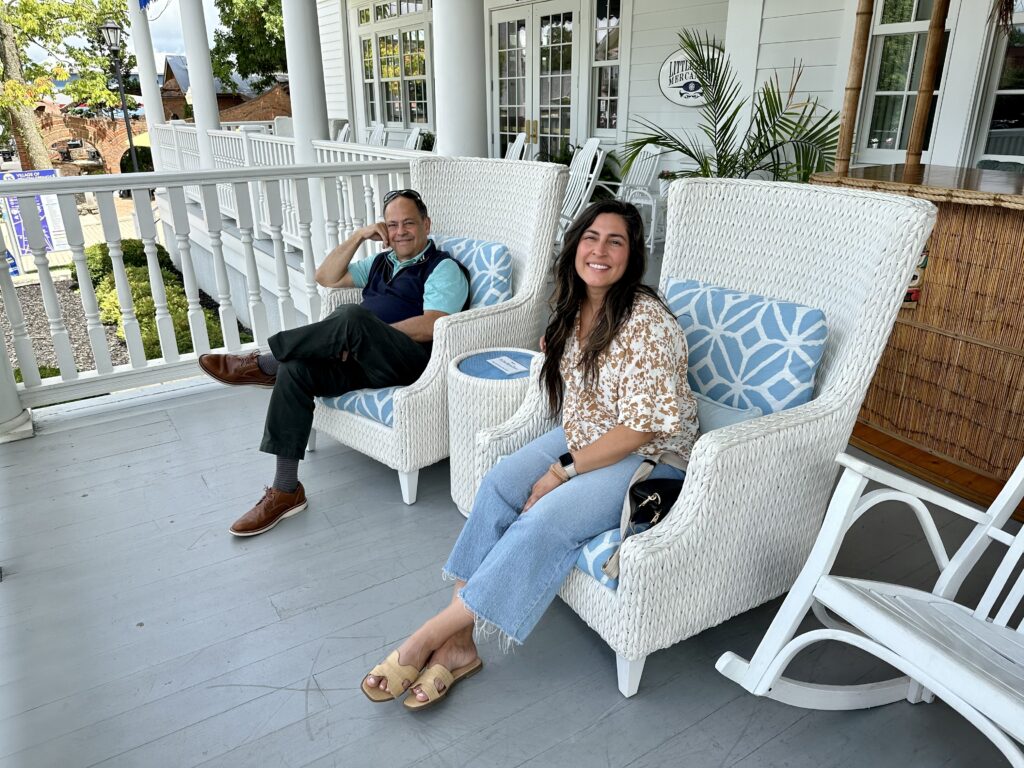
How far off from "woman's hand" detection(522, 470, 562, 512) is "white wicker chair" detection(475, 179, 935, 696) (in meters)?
0.19

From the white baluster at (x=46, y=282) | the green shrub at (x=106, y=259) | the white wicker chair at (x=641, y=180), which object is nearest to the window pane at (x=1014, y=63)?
the white wicker chair at (x=641, y=180)

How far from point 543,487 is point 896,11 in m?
3.87

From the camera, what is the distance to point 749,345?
6.04 ft

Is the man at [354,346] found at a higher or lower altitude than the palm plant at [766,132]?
lower

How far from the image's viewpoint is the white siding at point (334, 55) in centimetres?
1209

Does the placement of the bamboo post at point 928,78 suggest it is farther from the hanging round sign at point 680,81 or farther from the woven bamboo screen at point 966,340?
the hanging round sign at point 680,81

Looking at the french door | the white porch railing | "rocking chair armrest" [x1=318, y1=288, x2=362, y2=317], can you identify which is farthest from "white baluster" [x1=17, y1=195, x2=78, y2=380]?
the french door

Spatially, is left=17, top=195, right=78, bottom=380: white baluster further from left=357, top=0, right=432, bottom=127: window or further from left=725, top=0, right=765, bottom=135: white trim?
left=357, top=0, right=432, bottom=127: window

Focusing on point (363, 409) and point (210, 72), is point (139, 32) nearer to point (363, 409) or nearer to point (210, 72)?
point (210, 72)

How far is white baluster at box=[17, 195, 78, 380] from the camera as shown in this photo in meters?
2.73

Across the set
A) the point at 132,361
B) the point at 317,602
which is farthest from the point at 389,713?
the point at 132,361

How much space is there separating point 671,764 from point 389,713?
636 millimetres

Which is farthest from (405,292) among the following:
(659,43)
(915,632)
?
(659,43)

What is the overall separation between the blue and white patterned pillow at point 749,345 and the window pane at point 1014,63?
8.82 ft
